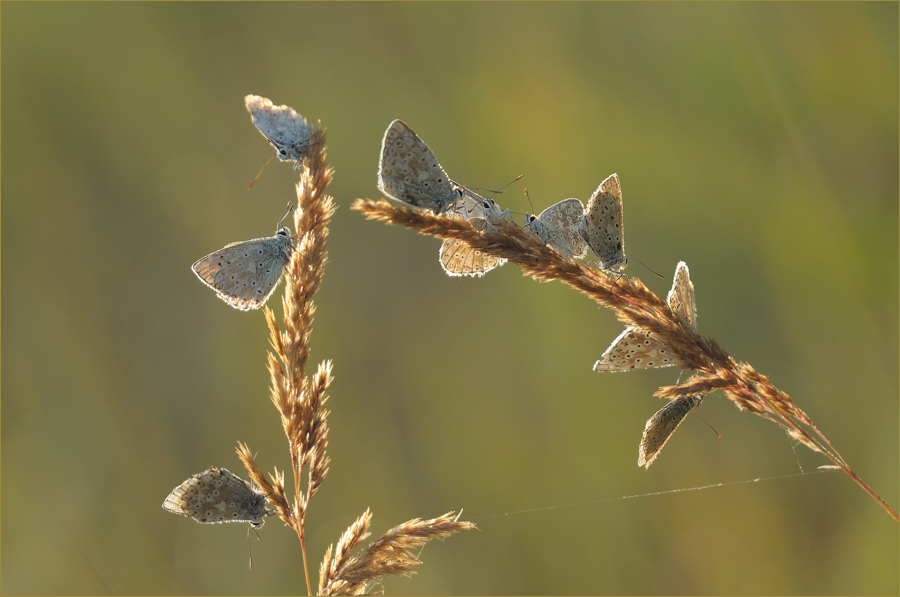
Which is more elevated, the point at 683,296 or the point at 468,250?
the point at 468,250

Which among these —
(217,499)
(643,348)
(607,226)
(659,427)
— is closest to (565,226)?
(607,226)

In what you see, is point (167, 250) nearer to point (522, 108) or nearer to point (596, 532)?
point (522, 108)

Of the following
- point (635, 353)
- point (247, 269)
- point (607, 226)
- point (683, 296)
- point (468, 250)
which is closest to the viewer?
point (635, 353)

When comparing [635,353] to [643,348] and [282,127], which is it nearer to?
[643,348]

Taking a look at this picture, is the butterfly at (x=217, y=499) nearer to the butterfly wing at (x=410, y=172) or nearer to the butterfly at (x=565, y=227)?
the butterfly wing at (x=410, y=172)

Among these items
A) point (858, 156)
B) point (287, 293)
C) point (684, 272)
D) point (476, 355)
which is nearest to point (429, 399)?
point (476, 355)

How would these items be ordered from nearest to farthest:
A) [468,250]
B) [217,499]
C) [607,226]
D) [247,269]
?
[217,499]
[607,226]
[468,250]
[247,269]

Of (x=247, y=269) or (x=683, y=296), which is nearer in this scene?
(x=683, y=296)

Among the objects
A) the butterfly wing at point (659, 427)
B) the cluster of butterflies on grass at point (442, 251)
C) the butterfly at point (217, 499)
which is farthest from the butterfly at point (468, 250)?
the butterfly at point (217, 499)

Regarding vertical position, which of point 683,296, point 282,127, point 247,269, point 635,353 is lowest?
point 635,353
